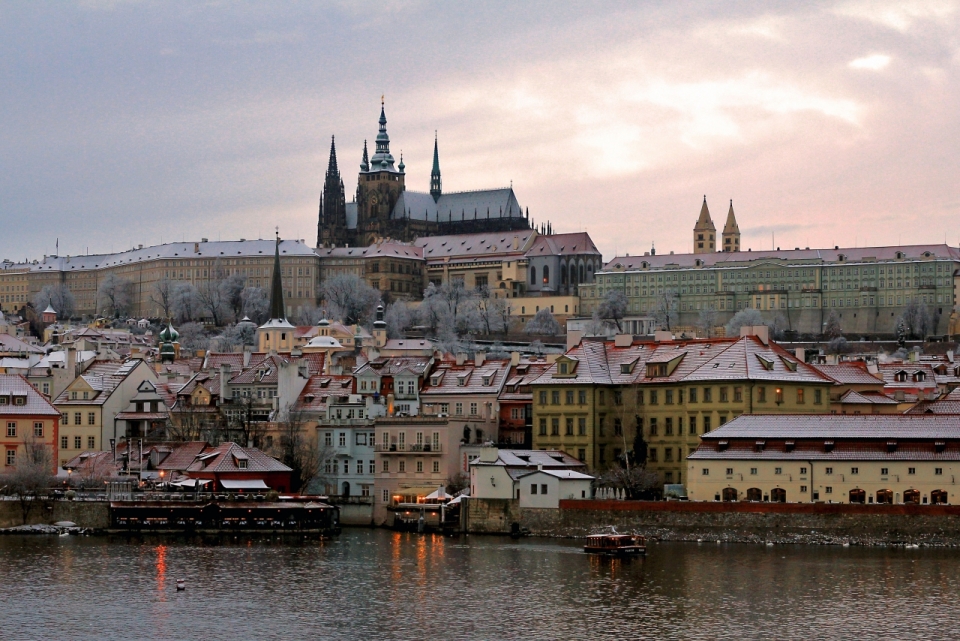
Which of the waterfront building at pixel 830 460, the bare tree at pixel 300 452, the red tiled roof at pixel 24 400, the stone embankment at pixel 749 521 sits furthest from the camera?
the red tiled roof at pixel 24 400

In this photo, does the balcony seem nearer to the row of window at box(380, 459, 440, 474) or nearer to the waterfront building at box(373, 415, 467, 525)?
the waterfront building at box(373, 415, 467, 525)

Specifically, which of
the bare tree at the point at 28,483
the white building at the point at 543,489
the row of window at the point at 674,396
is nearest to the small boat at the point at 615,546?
the white building at the point at 543,489

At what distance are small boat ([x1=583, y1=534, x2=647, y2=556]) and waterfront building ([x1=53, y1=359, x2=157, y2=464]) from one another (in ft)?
106

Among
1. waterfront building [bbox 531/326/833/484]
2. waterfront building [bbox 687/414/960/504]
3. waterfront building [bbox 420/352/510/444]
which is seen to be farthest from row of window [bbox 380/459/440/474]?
waterfront building [bbox 687/414/960/504]

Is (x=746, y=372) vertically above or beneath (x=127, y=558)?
above

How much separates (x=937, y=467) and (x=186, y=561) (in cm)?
Result: 2871

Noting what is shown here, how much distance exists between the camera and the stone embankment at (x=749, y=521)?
73562mm

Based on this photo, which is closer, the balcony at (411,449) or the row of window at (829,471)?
the row of window at (829,471)

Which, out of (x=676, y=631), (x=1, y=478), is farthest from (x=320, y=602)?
(x=1, y=478)

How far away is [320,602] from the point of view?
60.2m

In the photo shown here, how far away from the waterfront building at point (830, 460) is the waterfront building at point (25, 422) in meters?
30.8

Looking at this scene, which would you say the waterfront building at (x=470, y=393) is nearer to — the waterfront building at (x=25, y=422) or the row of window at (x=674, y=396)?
the row of window at (x=674, y=396)

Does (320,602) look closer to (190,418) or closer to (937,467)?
(937,467)

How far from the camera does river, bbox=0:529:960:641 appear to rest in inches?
2176
